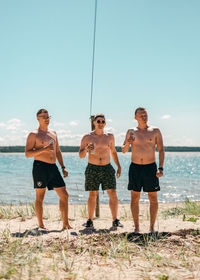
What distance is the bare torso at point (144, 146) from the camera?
16.4ft

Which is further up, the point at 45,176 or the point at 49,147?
the point at 49,147

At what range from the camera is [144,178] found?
4953mm

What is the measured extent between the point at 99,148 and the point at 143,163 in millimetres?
931

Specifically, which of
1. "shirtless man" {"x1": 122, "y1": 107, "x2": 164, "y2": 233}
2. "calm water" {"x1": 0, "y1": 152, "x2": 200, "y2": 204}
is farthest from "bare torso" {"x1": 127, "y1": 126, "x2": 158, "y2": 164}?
"calm water" {"x1": 0, "y1": 152, "x2": 200, "y2": 204}

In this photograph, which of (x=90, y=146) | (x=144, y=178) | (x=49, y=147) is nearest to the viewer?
(x=144, y=178)

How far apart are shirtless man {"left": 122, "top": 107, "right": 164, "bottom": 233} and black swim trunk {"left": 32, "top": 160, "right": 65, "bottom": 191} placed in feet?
4.15

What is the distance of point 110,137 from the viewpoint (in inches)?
223

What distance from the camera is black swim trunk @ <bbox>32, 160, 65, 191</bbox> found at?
5.16 metres

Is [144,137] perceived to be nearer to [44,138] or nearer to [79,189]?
[44,138]

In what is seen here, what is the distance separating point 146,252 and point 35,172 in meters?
2.37

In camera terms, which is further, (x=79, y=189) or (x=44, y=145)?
(x=79, y=189)

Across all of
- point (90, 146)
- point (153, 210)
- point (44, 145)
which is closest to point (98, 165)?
point (90, 146)

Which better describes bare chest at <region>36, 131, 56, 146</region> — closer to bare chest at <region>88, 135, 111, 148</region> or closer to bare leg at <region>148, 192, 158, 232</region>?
bare chest at <region>88, 135, 111, 148</region>

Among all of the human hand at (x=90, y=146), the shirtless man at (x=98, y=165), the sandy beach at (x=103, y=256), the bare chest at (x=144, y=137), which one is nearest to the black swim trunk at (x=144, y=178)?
the bare chest at (x=144, y=137)
